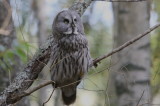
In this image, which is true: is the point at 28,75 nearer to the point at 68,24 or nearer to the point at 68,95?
the point at 68,24

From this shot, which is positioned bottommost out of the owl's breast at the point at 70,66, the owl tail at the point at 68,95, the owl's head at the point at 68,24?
the owl tail at the point at 68,95

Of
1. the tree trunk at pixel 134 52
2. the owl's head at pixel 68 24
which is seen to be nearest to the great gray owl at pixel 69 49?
the owl's head at pixel 68 24

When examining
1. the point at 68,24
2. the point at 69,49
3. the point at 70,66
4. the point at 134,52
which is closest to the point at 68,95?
the point at 70,66

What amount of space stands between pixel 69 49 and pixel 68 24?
22 cm

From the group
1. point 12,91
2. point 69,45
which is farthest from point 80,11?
point 12,91

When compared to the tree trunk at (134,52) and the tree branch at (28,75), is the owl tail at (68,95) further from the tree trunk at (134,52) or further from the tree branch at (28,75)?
the tree trunk at (134,52)

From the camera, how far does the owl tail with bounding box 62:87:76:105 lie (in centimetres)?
382

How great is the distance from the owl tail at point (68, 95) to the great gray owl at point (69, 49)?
261 mm

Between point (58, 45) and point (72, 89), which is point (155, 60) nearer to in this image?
point (72, 89)

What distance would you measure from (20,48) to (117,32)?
2.03m

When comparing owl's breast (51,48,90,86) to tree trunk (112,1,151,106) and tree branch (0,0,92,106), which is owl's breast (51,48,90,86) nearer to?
tree branch (0,0,92,106)

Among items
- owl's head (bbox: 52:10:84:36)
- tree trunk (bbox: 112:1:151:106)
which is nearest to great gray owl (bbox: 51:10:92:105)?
owl's head (bbox: 52:10:84:36)

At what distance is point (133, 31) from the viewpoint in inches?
190

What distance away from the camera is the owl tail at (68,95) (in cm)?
382
